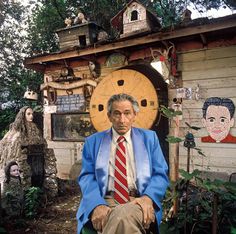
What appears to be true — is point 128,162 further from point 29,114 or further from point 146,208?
point 29,114

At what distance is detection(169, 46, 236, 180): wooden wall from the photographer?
565 cm

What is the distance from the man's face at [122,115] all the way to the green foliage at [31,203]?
3038mm

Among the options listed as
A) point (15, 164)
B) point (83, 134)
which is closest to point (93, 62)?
point (83, 134)

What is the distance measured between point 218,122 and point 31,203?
3753mm

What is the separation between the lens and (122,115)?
2.42 m

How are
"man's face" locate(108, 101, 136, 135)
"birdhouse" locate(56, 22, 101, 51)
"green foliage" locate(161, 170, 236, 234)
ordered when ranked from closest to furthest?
"man's face" locate(108, 101, 136, 135) → "green foliage" locate(161, 170, 236, 234) → "birdhouse" locate(56, 22, 101, 51)

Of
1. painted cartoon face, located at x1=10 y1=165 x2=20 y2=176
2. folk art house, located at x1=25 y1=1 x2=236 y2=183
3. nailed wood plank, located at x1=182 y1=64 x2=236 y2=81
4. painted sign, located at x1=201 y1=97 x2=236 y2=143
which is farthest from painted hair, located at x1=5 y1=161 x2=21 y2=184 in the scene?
nailed wood plank, located at x1=182 y1=64 x2=236 y2=81

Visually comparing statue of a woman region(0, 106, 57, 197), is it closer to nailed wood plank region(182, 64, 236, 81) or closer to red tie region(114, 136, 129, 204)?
nailed wood plank region(182, 64, 236, 81)

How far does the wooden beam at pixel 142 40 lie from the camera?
16.7ft

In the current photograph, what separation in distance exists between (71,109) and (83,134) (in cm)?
77

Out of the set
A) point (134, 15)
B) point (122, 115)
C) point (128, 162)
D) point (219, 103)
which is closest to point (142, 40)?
point (134, 15)

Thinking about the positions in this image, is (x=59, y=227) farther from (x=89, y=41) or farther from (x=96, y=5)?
(x=96, y=5)

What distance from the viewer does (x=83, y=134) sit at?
25.2ft

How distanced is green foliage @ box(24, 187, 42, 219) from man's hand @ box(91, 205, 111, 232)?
2983 millimetres
